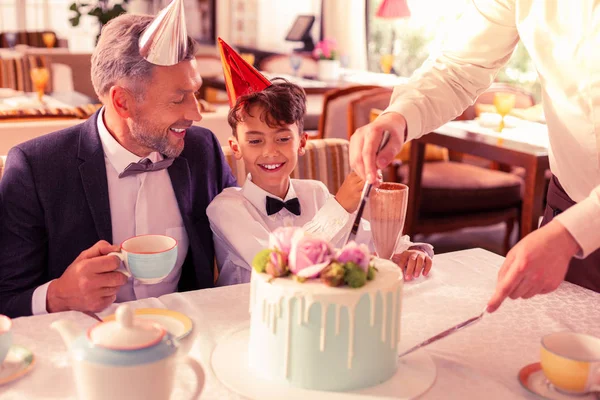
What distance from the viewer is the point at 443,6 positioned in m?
6.18

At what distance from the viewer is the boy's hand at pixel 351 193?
1781mm

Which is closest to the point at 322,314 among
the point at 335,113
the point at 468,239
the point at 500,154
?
the point at 500,154

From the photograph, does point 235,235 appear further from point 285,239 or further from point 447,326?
point 285,239

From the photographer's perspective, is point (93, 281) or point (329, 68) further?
point (329, 68)

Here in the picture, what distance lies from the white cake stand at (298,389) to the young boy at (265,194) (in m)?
0.57

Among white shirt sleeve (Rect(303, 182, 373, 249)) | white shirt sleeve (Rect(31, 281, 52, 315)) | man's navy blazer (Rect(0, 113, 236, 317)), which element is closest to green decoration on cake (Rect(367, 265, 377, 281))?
white shirt sleeve (Rect(303, 182, 373, 249))

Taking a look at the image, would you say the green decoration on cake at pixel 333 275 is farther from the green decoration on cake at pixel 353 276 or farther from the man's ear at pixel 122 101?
the man's ear at pixel 122 101

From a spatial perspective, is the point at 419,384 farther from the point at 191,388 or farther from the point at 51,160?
the point at 51,160

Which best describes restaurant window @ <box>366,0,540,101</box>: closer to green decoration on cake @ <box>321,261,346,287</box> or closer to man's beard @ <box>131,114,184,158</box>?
man's beard @ <box>131,114,184,158</box>

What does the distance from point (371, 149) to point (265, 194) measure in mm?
586

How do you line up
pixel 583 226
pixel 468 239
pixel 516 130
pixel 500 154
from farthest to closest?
1. pixel 468 239
2. pixel 516 130
3. pixel 500 154
4. pixel 583 226

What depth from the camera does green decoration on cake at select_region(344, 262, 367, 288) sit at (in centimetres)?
104

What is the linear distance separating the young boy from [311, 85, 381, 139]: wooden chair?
1917 millimetres

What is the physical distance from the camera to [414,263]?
1.62 metres
